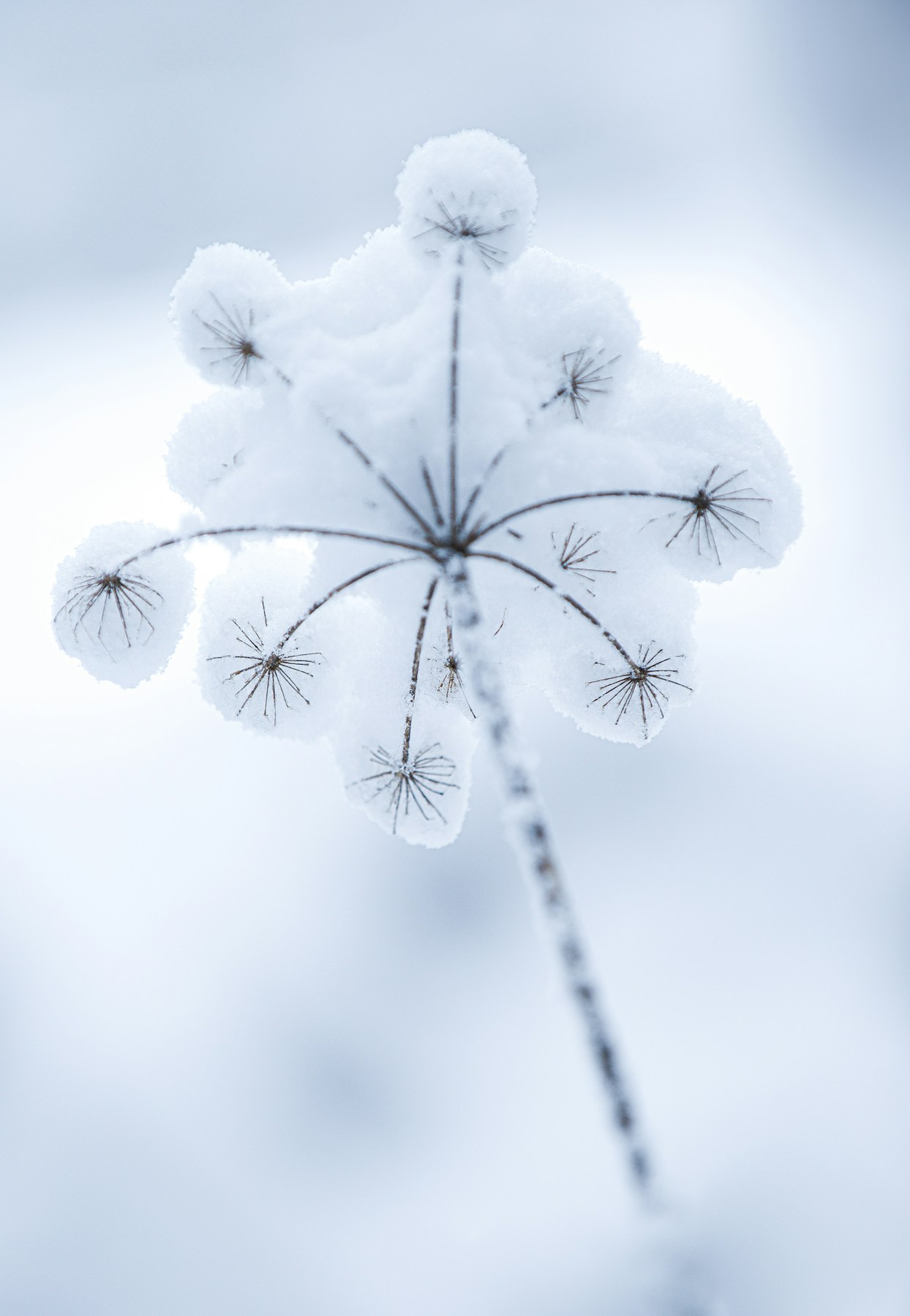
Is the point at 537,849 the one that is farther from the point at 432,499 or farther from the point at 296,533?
the point at 296,533

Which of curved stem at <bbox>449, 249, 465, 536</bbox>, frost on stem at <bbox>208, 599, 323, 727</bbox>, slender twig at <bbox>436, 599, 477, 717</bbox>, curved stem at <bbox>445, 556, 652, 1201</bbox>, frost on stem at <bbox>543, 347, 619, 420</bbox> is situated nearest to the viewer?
curved stem at <bbox>445, 556, 652, 1201</bbox>

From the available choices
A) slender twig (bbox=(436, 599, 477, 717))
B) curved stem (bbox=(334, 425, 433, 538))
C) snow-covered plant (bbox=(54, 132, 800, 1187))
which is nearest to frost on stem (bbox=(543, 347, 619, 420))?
snow-covered plant (bbox=(54, 132, 800, 1187))

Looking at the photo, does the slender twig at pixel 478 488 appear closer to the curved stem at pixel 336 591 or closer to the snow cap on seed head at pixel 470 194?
the curved stem at pixel 336 591

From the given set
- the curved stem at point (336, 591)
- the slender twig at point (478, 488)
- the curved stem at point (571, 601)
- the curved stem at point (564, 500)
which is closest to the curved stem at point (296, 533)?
the curved stem at point (336, 591)

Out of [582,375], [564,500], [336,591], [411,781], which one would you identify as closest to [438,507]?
[564,500]

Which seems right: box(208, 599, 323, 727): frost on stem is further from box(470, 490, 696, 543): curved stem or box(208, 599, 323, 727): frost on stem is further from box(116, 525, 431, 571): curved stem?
box(470, 490, 696, 543): curved stem

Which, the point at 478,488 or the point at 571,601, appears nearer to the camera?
the point at 478,488

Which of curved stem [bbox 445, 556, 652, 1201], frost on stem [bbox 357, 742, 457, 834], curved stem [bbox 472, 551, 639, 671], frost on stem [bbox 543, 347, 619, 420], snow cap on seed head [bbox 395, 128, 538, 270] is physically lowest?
curved stem [bbox 445, 556, 652, 1201]
